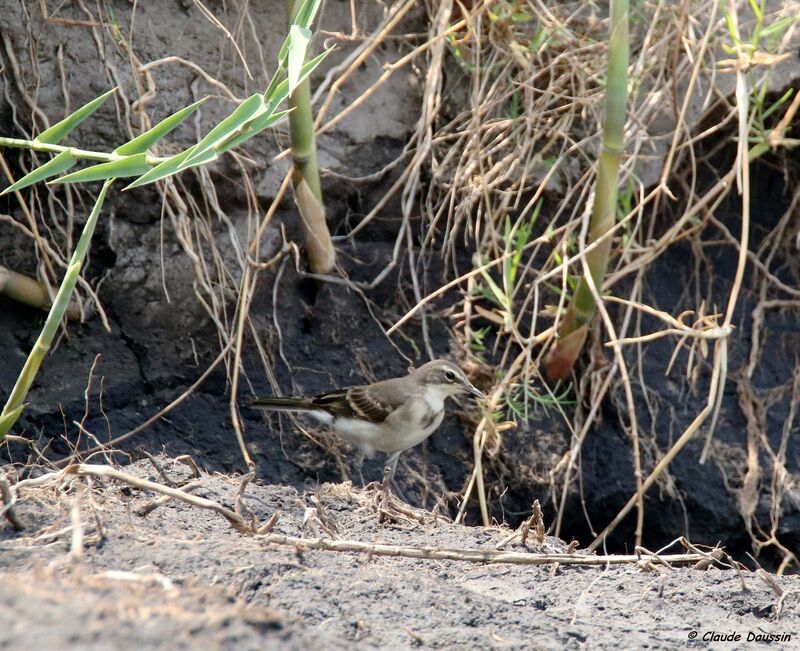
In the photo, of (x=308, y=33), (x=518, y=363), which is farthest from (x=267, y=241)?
(x=308, y=33)

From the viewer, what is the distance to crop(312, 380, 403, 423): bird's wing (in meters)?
5.14

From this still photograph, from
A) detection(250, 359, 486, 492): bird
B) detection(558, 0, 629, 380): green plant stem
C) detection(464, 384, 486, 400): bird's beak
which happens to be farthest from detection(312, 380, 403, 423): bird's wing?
detection(558, 0, 629, 380): green plant stem

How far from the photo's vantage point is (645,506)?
557 centimetres

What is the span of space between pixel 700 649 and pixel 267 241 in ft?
10.4

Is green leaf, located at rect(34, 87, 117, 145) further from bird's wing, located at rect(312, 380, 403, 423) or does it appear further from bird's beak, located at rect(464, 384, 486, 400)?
bird's beak, located at rect(464, 384, 486, 400)

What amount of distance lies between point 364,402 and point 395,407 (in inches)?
6.4

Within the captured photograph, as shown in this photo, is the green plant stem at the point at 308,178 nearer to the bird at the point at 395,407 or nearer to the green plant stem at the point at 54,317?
the bird at the point at 395,407

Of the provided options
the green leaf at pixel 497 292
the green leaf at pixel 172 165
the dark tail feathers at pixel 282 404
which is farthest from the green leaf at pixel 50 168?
the green leaf at pixel 497 292

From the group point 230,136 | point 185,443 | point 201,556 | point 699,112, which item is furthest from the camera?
point 699,112

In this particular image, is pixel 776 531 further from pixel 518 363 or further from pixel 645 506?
pixel 518 363

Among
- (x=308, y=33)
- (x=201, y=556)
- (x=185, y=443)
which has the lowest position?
(x=185, y=443)

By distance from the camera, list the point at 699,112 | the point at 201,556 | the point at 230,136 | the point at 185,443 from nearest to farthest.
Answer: the point at 201,556 < the point at 230,136 < the point at 185,443 < the point at 699,112

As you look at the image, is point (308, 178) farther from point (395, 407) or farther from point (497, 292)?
point (395, 407)

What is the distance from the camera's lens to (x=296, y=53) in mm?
3178
